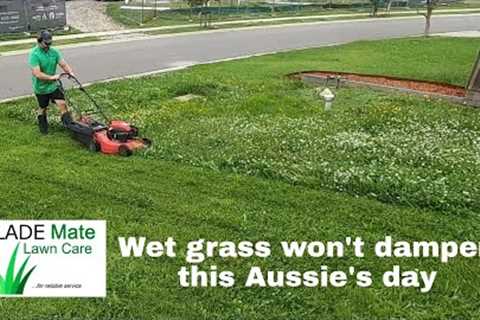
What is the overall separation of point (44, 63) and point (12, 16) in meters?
15.6

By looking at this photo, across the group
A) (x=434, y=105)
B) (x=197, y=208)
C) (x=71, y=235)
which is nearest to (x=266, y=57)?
(x=434, y=105)

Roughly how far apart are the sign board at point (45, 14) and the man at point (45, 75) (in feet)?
50.8

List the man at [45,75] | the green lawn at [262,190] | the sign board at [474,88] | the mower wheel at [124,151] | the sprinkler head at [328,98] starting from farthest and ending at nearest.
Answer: the sign board at [474,88], the sprinkler head at [328,98], the man at [45,75], the mower wheel at [124,151], the green lawn at [262,190]

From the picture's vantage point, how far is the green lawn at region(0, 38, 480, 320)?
16.4ft

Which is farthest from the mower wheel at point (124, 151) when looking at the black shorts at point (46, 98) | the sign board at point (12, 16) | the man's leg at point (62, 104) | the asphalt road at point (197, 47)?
the sign board at point (12, 16)

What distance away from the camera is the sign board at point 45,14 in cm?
2392

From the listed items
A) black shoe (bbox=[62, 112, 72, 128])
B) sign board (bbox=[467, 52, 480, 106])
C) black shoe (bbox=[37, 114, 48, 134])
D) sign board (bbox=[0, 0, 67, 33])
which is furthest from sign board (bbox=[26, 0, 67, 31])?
sign board (bbox=[467, 52, 480, 106])

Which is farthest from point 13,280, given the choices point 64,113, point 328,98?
point 328,98

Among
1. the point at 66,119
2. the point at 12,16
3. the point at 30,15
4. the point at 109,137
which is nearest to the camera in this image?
the point at 109,137

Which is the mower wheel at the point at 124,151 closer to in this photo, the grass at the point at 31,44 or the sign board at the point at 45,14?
the grass at the point at 31,44

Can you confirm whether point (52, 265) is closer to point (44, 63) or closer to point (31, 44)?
point (44, 63)

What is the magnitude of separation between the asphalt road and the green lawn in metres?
4.23

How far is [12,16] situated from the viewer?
2339 centimetres

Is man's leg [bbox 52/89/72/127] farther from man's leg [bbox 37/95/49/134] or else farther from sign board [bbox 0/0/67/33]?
sign board [bbox 0/0/67/33]
